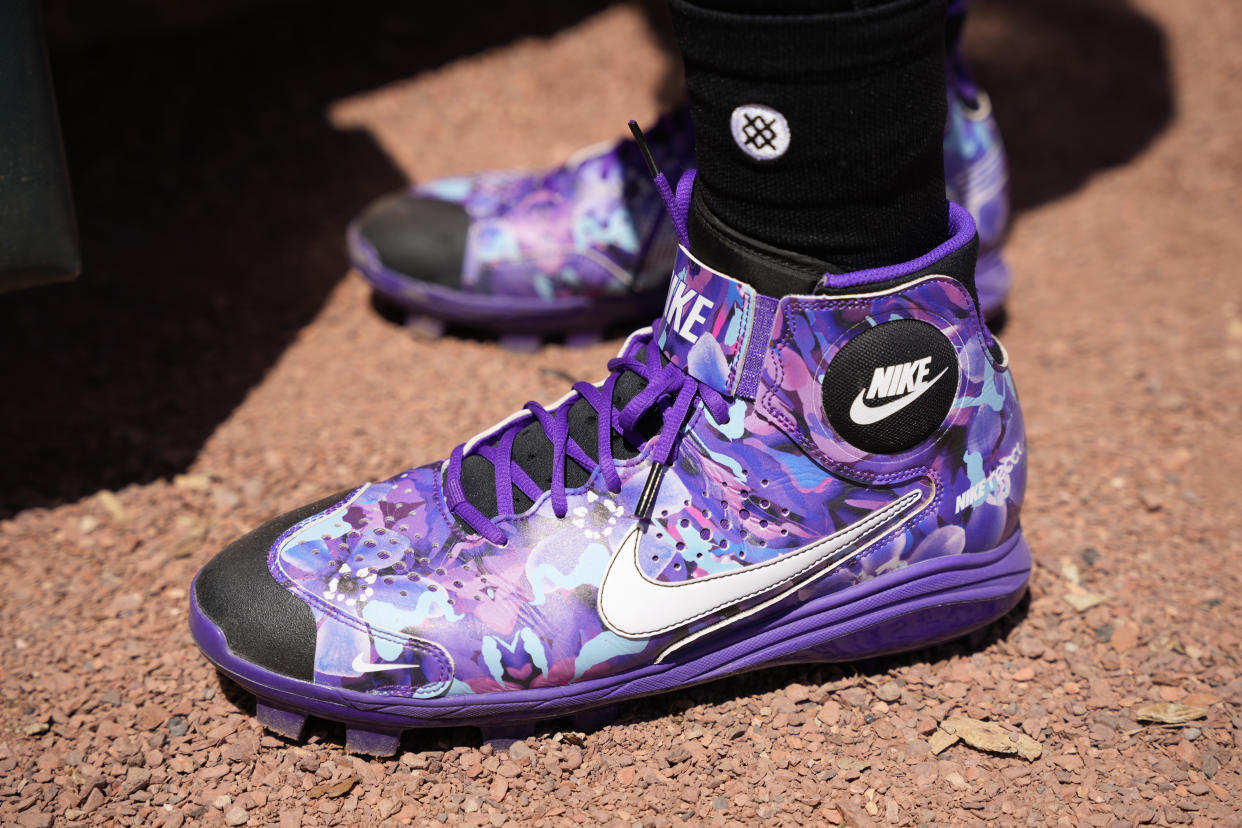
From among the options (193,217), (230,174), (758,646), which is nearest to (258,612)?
(758,646)

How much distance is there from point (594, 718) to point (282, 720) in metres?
0.38

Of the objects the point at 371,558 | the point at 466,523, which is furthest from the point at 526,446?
the point at 371,558

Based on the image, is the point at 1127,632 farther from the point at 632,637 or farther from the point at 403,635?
the point at 403,635

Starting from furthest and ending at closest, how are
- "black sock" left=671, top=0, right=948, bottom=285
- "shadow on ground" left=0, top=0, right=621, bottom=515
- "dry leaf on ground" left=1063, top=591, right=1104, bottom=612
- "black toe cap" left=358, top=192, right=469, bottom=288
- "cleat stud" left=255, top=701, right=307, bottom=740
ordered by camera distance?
"black toe cap" left=358, top=192, right=469, bottom=288
"shadow on ground" left=0, top=0, right=621, bottom=515
"dry leaf on ground" left=1063, top=591, right=1104, bottom=612
"cleat stud" left=255, top=701, right=307, bottom=740
"black sock" left=671, top=0, right=948, bottom=285

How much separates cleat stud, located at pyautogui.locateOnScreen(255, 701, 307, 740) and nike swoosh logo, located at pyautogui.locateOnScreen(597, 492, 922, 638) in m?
0.40

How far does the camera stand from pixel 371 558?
4.02ft

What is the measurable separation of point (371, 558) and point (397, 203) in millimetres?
1083

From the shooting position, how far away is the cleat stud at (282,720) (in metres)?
1.24

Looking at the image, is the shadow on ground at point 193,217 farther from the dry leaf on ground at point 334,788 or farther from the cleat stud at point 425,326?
the dry leaf on ground at point 334,788

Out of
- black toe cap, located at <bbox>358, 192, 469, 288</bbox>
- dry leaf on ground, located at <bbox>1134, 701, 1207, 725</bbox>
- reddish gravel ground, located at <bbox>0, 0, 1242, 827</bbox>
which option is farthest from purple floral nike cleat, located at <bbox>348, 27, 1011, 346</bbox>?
dry leaf on ground, located at <bbox>1134, 701, 1207, 725</bbox>

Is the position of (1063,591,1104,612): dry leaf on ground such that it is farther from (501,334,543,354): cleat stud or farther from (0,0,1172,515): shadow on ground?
(0,0,1172,515): shadow on ground

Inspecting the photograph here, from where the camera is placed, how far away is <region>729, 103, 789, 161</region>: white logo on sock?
104 centimetres

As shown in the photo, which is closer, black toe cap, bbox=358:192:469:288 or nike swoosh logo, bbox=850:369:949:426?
nike swoosh logo, bbox=850:369:949:426

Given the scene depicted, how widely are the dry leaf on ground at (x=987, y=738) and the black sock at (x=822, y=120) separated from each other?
1.98ft
